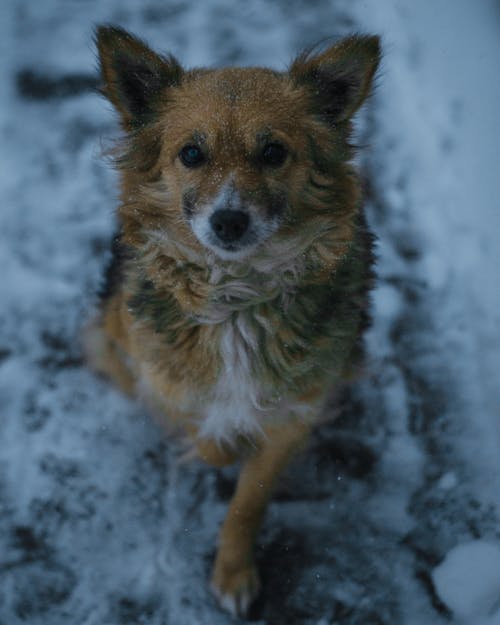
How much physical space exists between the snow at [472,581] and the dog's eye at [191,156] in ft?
6.77

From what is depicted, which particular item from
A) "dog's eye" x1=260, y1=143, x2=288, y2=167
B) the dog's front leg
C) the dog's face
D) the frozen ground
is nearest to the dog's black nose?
the dog's face

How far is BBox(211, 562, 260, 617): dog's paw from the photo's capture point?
104 inches

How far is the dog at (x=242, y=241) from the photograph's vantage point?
6.91ft

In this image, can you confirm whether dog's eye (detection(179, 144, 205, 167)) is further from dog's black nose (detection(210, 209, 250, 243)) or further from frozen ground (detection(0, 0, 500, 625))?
frozen ground (detection(0, 0, 500, 625))

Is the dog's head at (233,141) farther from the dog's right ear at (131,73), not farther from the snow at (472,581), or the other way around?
the snow at (472,581)

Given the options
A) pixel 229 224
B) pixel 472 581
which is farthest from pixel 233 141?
pixel 472 581

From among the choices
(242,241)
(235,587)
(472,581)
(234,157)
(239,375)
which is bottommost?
(235,587)

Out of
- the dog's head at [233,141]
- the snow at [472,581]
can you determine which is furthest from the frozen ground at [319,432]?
the dog's head at [233,141]

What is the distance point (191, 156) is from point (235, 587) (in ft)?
5.90

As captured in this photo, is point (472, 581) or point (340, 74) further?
point (472, 581)

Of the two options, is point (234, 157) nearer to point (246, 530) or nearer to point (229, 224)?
point (229, 224)

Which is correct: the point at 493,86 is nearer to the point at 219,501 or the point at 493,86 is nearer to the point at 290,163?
the point at 290,163

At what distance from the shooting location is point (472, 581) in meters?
2.73

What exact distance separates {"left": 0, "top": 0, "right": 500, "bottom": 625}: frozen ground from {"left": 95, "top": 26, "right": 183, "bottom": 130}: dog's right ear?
54.1 inches
